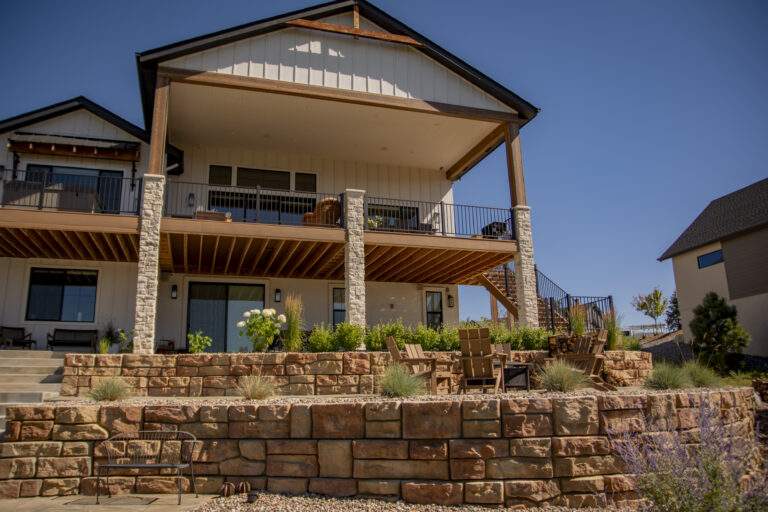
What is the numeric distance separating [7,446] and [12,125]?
1054cm

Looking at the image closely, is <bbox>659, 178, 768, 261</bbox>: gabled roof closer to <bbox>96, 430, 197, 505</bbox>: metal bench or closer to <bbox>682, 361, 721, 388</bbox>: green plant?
<bbox>682, 361, 721, 388</bbox>: green plant

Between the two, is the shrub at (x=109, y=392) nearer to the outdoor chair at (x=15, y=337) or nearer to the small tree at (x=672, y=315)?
the outdoor chair at (x=15, y=337)

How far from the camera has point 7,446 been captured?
6000mm

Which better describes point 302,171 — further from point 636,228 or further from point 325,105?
point 636,228

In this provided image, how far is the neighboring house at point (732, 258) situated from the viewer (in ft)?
63.7

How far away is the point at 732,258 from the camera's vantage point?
20.8 m

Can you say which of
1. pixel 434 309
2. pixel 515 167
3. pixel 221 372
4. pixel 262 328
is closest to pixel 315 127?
pixel 515 167

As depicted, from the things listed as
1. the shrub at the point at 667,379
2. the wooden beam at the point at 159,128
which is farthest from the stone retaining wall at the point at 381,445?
the wooden beam at the point at 159,128

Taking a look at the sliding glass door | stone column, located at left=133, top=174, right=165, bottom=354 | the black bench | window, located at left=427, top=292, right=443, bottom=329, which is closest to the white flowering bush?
stone column, located at left=133, top=174, right=165, bottom=354

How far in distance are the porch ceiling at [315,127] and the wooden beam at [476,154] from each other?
0.13 meters

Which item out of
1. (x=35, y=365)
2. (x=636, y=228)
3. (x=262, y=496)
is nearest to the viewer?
(x=262, y=496)

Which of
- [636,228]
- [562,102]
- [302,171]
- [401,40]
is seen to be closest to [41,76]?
[302,171]

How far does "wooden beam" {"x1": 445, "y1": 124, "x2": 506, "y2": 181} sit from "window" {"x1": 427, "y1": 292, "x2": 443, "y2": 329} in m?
3.65

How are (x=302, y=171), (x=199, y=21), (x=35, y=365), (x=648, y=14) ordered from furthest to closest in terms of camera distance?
(x=648, y=14)
(x=302, y=171)
(x=199, y=21)
(x=35, y=365)
